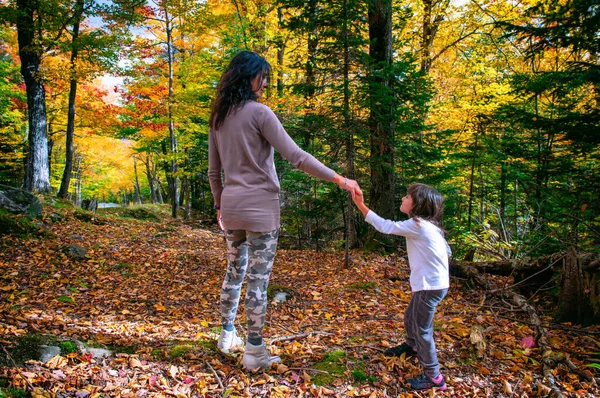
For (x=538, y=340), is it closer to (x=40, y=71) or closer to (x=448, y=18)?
(x=40, y=71)

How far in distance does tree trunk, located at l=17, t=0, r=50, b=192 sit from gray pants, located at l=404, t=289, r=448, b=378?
1032cm

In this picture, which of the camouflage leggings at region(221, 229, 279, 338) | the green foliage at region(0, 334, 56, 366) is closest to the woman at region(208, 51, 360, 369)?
the camouflage leggings at region(221, 229, 279, 338)

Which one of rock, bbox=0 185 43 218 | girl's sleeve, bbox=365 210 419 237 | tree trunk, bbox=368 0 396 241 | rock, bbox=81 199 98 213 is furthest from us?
rock, bbox=81 199 98 213

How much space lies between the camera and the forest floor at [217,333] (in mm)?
2281

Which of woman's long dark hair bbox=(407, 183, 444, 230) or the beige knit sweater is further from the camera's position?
woman's long dark hair bbox=(407, 183, 444, 230)

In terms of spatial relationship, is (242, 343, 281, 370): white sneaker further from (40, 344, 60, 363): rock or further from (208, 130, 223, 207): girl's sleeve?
(40, 344, 60, 363): rock

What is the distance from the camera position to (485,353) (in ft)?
9.65

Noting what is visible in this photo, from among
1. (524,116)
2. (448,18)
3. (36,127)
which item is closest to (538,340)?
(524,116)

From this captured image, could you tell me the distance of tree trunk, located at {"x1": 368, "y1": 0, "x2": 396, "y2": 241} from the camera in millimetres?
5848

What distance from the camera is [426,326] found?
2.47m

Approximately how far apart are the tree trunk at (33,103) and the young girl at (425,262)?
32.8 ft

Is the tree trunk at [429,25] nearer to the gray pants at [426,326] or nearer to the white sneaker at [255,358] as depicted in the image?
the gray pants at [426,326]

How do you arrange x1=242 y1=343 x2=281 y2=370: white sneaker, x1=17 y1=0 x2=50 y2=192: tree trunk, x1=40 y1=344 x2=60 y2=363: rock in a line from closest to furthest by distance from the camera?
1. x1=40 y1=344 x2=60 y2=363: rock
2. x1=242 y1=343 x2=281 y2=370: white sneaker
3. x1=17 y1=0 x2=50 y2=192: tree trunk

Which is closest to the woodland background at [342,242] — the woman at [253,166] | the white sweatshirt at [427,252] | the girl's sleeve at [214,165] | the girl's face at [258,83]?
the white sweatshirt at [427,252]
